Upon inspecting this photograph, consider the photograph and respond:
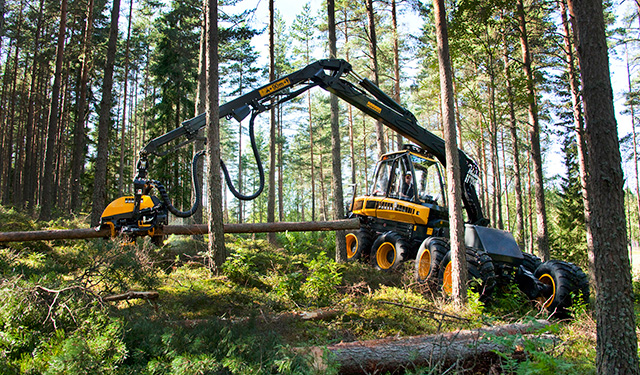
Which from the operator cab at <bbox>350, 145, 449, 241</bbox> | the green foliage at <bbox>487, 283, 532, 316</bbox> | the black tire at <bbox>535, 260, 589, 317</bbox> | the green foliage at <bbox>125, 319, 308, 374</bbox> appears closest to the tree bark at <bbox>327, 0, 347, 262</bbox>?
the operator cab at <bbox>350, 145, 449, 241</bbox>

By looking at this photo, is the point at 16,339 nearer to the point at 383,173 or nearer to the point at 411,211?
the point at 411,211

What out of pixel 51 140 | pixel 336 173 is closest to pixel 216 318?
pixel 336 173

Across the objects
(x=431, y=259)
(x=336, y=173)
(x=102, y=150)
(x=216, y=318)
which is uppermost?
(x=102, y=150)

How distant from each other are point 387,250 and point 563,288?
406 cm

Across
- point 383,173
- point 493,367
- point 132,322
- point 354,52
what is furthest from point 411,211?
point 354,52

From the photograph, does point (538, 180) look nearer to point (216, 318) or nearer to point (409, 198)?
point (409, 198)

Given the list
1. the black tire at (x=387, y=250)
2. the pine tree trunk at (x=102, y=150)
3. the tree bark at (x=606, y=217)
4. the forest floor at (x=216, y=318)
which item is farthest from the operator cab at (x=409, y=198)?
the pine tree trunk at (x=102, y=150)

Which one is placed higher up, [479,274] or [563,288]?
[479,274]

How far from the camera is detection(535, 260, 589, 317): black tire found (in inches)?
275

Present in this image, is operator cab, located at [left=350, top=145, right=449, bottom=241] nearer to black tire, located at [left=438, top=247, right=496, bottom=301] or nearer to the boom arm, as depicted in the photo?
the boom arm

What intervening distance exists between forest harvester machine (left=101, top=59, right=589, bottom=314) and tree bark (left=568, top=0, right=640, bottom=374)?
9.50ft

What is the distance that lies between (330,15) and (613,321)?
10302mm

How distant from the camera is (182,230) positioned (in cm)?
909

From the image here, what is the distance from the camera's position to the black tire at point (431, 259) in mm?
7570
